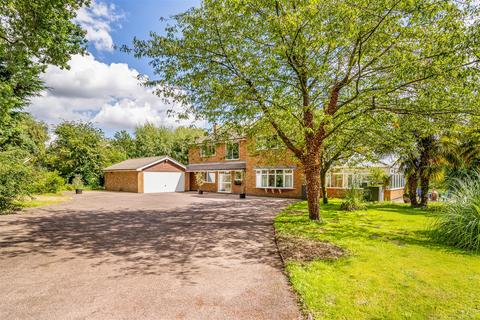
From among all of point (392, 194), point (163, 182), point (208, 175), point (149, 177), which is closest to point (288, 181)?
point (392, 194)

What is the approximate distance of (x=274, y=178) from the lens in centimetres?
2489

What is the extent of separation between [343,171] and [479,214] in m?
15.2

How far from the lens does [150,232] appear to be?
383 inches

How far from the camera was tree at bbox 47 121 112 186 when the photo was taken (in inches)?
1352

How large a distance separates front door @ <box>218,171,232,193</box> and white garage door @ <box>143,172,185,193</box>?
19.8 ft

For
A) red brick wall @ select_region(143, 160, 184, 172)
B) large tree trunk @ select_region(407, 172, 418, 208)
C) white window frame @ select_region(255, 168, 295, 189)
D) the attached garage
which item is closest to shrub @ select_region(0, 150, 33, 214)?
the attached garage

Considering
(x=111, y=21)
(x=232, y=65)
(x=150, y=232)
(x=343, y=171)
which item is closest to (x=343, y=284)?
(x=150, y=232)

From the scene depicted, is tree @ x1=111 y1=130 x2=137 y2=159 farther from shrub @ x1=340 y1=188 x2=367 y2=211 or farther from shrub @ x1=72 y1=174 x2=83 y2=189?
shrub @ x1=340 y1=188 x2=367 y2=211

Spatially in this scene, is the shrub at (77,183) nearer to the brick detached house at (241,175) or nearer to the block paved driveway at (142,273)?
the brick detached house at (241,175)

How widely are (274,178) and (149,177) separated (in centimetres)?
1451

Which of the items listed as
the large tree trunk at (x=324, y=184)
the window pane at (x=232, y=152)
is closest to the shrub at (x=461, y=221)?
the large tree trunk at (x=324, y=184)

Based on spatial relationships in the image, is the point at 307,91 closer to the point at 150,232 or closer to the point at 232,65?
the point at 232,65

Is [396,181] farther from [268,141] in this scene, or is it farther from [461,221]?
[461,221]

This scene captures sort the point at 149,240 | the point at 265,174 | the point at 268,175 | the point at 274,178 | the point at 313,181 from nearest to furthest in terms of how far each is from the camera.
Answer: the point at 149,240
the point at 313,181
the point at 274,178
the point at 268,175
the point at 265,174
